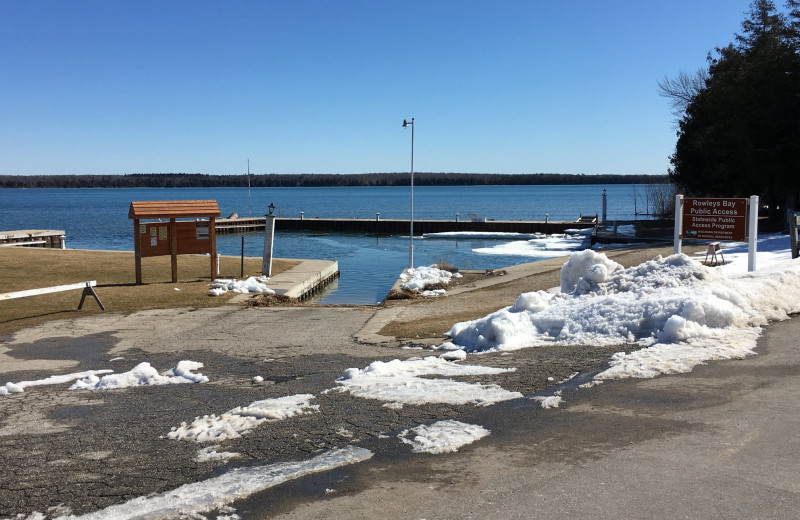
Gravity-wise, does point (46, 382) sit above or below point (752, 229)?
Answer: below

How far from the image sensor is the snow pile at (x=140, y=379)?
8.66 meters

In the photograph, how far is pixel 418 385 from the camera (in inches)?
311

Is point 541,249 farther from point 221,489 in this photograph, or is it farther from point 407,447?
point 221,489

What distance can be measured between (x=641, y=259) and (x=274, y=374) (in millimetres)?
15693

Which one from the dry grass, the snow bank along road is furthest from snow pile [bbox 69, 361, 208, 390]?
the dry grass

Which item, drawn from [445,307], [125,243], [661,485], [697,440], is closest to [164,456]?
[661,485]

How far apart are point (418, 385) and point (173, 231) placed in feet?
46.8

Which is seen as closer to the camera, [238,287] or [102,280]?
[238,287]

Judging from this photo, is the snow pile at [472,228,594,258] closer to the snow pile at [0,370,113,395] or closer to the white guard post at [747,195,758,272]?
the white guard post at [747,195,758,272]

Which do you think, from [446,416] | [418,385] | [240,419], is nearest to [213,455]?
[240,419]

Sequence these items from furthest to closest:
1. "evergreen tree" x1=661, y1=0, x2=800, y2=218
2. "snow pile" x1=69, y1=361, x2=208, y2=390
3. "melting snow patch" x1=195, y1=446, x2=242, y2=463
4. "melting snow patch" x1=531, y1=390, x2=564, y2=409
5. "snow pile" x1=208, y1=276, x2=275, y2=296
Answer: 1. "evergreen tree" x1=661, y1=0, x2=800, y2=218
2. "snow pile" x1=208, y1=276, x2=275, y2=296
3. "snow pile" x1=69, y1=361, x2=208, y2=390
4. "melting snow patch" x1=531, y1=390, x2=564, y2=409
5. "melting snow patch" x1=195, y1=446, x2=242, y2=463

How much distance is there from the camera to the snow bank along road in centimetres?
506

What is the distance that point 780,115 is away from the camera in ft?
108

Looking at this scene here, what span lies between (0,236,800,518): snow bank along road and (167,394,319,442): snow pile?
3cm
